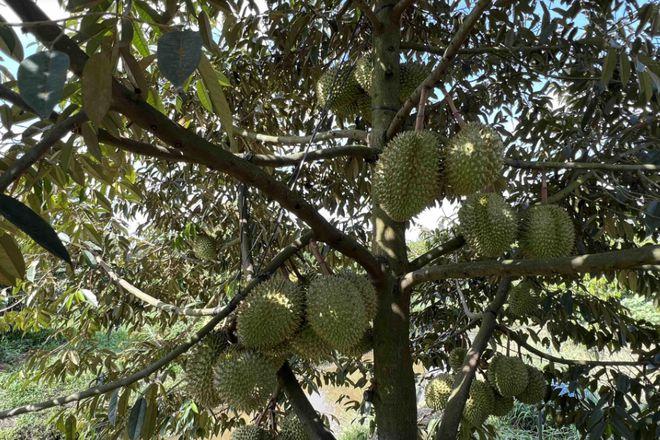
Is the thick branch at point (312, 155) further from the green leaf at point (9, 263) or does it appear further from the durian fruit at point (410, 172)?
the green leaf at point (9, 263)

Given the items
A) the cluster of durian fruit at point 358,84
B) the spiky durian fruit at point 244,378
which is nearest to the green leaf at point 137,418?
the spiky durian fruit at point 244,378

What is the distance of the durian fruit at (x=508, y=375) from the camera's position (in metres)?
1.66

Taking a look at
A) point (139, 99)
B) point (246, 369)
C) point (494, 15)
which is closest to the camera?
point (139, 99)

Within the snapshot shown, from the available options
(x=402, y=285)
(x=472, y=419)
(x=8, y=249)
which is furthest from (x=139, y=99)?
(x=472, y=419)

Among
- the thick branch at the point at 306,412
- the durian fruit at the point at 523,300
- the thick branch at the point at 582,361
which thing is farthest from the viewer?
the durian fruit at the point at 523,300

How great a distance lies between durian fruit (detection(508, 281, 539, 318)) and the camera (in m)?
1.94

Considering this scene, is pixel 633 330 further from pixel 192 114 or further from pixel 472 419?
pixel 192 114

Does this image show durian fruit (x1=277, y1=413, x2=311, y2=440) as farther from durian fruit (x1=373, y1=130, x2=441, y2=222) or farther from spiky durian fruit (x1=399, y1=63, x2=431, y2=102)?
spiky durian fruit (x1=399, y1=63, x2=431, y2=102)

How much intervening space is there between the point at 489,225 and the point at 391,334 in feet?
1.18

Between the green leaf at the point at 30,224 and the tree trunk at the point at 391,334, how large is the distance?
82cm

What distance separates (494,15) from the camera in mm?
1605

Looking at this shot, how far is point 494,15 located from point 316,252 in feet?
3.61

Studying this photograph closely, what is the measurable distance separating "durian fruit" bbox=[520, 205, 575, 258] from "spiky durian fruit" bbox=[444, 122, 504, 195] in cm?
17

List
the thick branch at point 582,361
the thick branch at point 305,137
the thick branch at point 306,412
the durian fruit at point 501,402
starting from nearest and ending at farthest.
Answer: the thick branch at point 306,412 < the thick branch at point 305,137 < the thick branch at point 582,361 < the durian fruit at point 501,402
